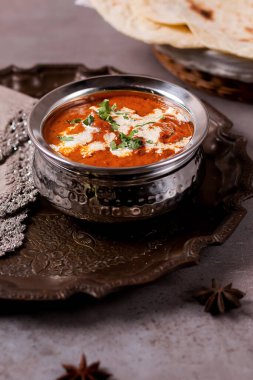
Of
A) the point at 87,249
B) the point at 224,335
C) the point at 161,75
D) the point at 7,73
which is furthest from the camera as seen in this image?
the point at 161,75

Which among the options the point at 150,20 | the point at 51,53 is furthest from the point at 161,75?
the point at 51,53

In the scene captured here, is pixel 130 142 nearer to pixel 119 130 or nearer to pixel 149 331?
pixel 119 130

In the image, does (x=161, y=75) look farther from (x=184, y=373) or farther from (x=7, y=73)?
(x=184, y=373)

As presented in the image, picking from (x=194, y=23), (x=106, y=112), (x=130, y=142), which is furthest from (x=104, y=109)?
(x=194, y=23)

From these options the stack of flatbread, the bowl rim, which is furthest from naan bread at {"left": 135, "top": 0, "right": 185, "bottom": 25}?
the bowl rim

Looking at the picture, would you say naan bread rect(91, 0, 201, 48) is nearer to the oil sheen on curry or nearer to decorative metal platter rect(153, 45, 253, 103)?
decorative metal platter rect(153, 45, 253, 103)

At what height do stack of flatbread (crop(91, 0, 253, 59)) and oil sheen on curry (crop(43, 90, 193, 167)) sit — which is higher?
stack of flatbread (crop(91, 0, 253, 59))
